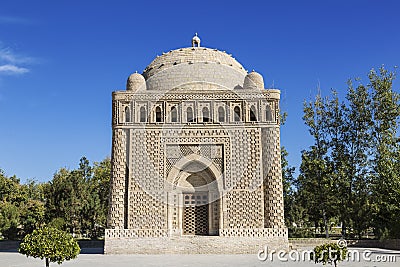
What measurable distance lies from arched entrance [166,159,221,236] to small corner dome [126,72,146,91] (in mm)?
4140

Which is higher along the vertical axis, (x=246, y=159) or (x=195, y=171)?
(x=246, y=159)

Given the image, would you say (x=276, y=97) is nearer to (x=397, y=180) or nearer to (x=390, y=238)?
(x=397, y=180)

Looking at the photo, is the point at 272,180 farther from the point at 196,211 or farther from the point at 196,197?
the point at 196,211

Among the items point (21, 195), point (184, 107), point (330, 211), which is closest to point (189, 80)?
point (184, 107)

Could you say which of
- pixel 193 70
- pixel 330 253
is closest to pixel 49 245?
pixel 330 253

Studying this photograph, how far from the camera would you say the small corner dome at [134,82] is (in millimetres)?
20062

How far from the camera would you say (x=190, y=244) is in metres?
17.6

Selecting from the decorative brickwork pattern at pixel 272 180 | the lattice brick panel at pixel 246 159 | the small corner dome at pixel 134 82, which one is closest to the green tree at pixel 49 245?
the lattice brick panel at pixel 246 159

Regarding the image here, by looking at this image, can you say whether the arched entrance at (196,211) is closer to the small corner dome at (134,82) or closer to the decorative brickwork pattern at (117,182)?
the decorative brickwork pattern at (117,182)

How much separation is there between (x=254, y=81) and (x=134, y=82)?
5511mm

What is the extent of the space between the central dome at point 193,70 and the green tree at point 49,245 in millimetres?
11764

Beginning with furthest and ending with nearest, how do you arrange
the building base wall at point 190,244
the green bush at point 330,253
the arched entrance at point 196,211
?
1. the arched entrance at point 196,211
2. the building base wall at point 190,244
3. the green bush at point 330,253

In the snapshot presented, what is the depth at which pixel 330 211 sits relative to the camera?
83.8 feet

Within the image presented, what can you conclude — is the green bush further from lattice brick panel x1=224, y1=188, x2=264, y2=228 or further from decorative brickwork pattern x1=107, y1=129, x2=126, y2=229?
decorative brickwork pattern x1=107, y1=129, x2=126, y2=229
